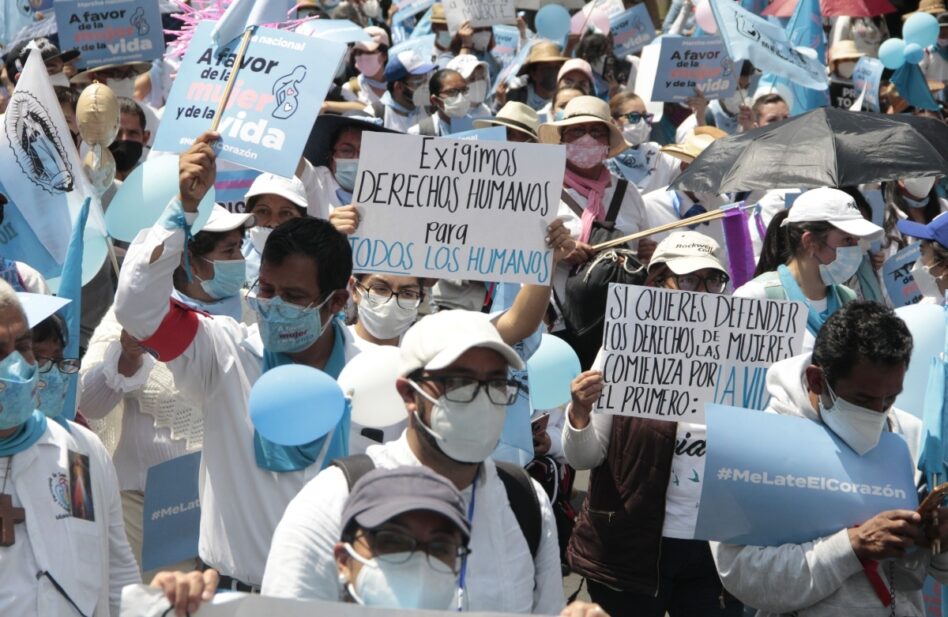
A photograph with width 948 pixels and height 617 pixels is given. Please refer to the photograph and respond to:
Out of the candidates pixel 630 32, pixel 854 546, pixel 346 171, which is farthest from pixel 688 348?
pixel 630 32

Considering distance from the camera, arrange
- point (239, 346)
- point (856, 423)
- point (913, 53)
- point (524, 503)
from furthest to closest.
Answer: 1. point (913, 53)
2. point (239, 346)
3. point (856, 423)
4. point (524, 503)

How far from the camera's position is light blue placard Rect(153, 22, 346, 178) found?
5.21 m

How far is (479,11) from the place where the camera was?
13.3 m

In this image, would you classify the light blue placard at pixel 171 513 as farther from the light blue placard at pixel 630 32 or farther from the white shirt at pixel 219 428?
the light blue placard at pixel 630 32

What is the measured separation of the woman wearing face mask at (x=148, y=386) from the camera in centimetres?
534

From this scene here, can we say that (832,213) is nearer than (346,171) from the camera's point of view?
Yes

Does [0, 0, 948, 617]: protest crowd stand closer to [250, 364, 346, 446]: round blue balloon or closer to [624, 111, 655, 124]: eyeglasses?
[250, 364, 346, 446]: round blue balloon

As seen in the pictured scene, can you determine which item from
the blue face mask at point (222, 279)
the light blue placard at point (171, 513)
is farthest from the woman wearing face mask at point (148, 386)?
the light blue placard at point (171, 513)

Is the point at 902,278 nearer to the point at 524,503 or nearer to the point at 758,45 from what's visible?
the point at 758,45

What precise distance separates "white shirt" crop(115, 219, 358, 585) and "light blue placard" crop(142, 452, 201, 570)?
424 mm

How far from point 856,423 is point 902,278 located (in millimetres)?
4398

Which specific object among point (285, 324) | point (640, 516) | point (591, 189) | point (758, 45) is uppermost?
point (285, 324)

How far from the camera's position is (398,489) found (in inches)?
118

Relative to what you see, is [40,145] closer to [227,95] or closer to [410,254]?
[227,95]
